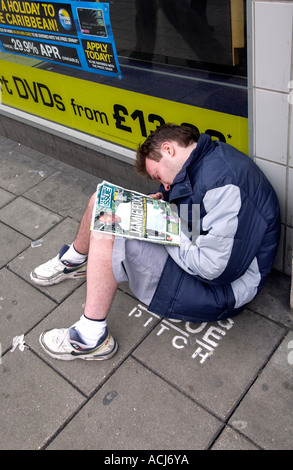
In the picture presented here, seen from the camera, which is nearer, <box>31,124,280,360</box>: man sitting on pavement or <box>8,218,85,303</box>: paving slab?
<box>31,124,280,360</box>: man sitting on pavement

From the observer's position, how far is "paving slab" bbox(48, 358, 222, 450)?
2.14m

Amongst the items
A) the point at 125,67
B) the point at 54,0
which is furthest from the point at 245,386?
the point at 54,0

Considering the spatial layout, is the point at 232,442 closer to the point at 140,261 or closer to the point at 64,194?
the point at 140,261

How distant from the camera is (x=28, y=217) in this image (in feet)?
12.4

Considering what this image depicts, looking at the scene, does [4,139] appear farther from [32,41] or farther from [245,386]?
[245,386]

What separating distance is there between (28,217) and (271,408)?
8.42 ft

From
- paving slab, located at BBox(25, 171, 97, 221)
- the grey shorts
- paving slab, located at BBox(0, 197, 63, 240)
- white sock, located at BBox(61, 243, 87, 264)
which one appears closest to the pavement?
white sock, located at BBox(61, 243, 87, 264)

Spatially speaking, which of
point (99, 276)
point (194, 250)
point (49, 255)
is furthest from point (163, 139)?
point (49, 255)

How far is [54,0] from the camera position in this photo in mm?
3074

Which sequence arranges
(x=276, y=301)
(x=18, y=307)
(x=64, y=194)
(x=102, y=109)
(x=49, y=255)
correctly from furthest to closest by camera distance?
(x=64, y=194), (x=102, y=109), (x=49, y=255), (x=18, y=307), (x=276, y=301)

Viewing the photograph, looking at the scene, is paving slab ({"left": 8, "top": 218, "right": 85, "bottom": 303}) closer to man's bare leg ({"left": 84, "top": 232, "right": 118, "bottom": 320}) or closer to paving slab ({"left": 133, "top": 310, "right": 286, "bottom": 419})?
man's bare leg ({"left": 84, "top": 232, "right": 118, "bottom": 320})

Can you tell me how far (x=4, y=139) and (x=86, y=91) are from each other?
1.99m

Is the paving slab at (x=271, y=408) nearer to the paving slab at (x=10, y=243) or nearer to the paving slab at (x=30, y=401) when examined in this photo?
the paving slab at (x=30, y=401)

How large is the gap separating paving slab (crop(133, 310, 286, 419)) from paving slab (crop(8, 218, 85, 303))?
770mm
